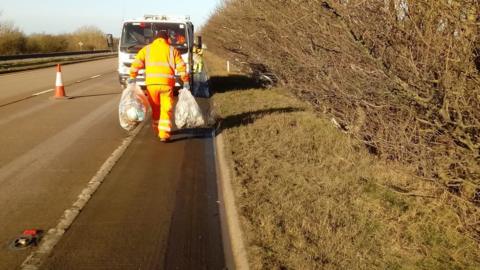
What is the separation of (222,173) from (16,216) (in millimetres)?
2658

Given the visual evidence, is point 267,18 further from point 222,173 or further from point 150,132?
point 222,173

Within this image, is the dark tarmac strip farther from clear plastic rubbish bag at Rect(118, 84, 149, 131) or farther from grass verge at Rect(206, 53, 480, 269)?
clear plastic rubbish bag at Rect(118, 84, 149, 131)

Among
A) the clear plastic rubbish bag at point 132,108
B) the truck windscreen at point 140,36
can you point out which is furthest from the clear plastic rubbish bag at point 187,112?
the truck windscreen at point 140,36

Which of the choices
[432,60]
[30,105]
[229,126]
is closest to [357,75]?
[432,60]

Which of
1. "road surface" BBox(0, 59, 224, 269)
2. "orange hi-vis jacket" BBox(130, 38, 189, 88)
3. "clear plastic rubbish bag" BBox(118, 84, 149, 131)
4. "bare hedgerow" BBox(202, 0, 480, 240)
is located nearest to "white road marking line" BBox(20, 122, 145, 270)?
"road surface" BBox(0, 59, 224, 269)

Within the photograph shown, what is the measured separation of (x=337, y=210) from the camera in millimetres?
4992

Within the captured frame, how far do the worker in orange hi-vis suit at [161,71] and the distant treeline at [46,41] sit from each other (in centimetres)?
4873

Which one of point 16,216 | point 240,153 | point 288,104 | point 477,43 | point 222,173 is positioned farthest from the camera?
point 288,104

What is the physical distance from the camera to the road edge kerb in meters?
4.05

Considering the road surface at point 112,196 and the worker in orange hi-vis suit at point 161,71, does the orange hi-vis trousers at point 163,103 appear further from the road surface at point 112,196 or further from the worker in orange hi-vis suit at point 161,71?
the road surface at point 112,196

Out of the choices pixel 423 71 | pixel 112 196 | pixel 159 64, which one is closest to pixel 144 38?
pixel 159 64

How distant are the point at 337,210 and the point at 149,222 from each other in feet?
6.30

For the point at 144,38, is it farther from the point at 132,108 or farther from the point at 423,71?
the point at 423,71

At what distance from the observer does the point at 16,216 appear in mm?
4914
